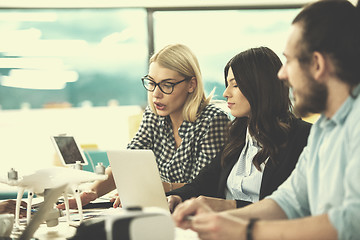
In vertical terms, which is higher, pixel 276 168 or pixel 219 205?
pixel 276 168

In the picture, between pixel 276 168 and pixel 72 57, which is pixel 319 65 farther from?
pixel 72 57

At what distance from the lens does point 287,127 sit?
181 centimetres

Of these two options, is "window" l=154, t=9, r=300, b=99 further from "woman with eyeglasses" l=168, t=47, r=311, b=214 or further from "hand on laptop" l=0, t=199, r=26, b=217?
"hand on laptop" l=0, t=199, r=26, b=217

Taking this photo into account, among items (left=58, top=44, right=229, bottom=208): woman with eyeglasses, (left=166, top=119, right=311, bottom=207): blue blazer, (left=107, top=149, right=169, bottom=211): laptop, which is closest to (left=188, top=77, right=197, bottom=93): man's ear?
(left=58, top=44, right=229, bottom=208): woman with eyeglasses

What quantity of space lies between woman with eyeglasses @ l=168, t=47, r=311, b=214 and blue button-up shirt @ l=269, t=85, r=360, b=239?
0.36 metres

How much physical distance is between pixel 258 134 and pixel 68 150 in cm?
85

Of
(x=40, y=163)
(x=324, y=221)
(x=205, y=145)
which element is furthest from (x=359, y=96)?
(x=40, y=163)

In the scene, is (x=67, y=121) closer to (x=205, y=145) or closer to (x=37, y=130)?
(x=37, y=130)

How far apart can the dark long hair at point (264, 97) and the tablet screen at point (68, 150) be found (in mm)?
780

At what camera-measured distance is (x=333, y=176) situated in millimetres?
1086

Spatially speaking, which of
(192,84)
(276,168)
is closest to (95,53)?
(192,84)

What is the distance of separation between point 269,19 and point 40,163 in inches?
122

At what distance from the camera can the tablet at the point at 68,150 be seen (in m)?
2.00

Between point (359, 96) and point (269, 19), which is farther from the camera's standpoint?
point (269, 19)
